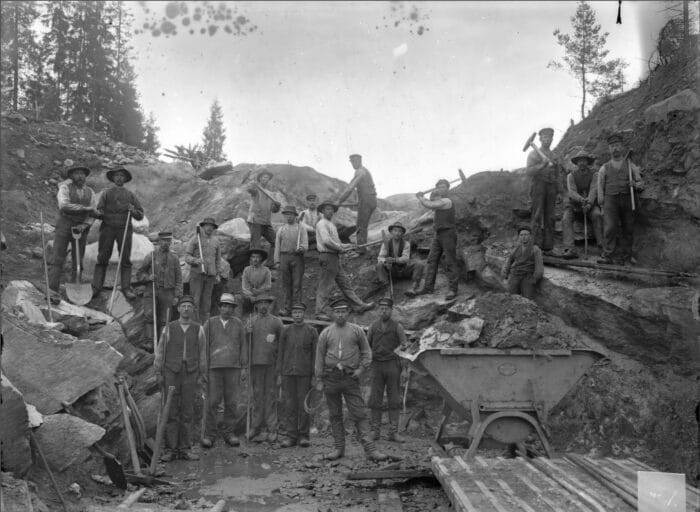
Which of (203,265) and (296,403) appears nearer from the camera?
(296,403)

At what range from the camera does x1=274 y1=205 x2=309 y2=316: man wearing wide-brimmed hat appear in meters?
9.88

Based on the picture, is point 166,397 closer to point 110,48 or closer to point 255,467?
point 255,467

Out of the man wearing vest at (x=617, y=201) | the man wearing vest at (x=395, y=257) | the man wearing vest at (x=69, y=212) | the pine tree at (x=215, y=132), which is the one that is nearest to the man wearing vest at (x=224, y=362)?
the man wearing vest at (x=69, y=212)

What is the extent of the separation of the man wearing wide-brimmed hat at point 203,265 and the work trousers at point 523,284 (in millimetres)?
5087

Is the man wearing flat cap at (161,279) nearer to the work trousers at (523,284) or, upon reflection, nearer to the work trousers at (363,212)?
the work trousers at (363,212)

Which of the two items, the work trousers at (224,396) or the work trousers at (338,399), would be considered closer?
the work trousers at (338,399)

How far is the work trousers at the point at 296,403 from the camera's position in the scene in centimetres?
809

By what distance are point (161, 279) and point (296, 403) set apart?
3153mm

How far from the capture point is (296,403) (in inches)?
321

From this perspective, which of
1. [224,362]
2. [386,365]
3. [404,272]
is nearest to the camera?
[224,362]

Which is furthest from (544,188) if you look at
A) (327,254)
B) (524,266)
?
(327,254)

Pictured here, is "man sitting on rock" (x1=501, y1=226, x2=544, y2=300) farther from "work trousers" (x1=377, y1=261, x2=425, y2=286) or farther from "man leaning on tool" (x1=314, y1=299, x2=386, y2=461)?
"man leaning on tool" (x1=314, y1=299, x2=386, y2=461)

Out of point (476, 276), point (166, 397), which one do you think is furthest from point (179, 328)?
point (476, 276)

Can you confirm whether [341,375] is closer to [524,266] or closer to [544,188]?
[524,266]
